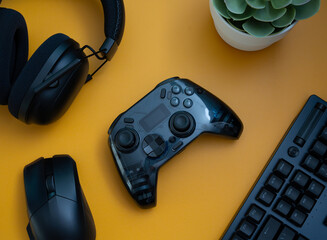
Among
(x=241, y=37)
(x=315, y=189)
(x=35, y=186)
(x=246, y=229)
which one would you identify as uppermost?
(x=241, y=37)

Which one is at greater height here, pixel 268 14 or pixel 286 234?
pixel 268 14

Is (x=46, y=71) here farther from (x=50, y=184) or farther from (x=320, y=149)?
(x=320, y=149)

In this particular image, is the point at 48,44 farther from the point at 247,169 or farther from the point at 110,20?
the point at 247,169

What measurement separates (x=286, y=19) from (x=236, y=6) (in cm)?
7

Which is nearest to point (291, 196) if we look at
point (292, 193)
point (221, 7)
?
point (292, 193)

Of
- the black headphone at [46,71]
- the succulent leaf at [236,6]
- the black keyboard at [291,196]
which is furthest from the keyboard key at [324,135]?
the black headphone at [46,71]

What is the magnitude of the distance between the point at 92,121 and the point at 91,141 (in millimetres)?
33

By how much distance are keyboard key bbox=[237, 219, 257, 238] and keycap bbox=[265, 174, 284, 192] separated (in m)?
0.06

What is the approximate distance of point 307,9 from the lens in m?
0.47

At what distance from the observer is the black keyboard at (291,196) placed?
0.50 m

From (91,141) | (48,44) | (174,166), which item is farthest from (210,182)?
(48,44)

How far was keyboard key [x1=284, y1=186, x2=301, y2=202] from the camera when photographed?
50 centimetres

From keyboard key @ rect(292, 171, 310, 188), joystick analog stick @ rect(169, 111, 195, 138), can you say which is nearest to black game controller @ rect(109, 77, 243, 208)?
joystick analog stick @ rect(169, 111, 195, 138)

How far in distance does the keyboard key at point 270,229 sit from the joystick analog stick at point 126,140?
222 millimetres
